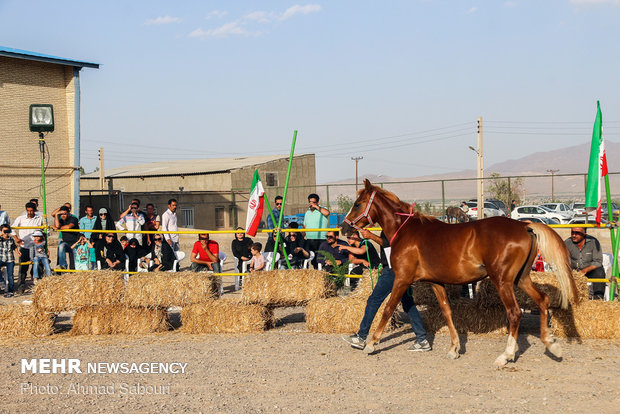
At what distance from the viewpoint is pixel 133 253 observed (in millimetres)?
13195

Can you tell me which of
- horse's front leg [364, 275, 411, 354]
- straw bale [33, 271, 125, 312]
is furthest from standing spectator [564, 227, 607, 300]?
straw bale [33, 271, 125, 312]

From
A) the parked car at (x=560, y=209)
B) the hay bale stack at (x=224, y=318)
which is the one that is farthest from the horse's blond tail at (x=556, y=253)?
the parked car at (x=560, y=209)

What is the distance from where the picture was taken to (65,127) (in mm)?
26156

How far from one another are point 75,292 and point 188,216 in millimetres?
31492

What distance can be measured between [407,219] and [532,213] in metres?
36.1

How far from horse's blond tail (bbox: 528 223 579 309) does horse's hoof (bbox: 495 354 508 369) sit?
3.66 ft

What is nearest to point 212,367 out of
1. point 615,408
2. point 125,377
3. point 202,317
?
point 125,377

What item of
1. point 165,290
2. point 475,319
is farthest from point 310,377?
point 165,290

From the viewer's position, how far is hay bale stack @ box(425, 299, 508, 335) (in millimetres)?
8867

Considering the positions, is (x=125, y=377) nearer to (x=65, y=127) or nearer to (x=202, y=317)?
(x=202, y=317)

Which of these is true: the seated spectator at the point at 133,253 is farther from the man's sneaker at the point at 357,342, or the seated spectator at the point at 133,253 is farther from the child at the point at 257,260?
the man's sneaker at the point at 357,342

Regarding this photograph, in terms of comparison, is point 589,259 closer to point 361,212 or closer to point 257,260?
point 361,212

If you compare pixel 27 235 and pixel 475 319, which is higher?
pixel 27 235

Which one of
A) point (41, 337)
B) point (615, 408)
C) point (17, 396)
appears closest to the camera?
point (615, 408)
